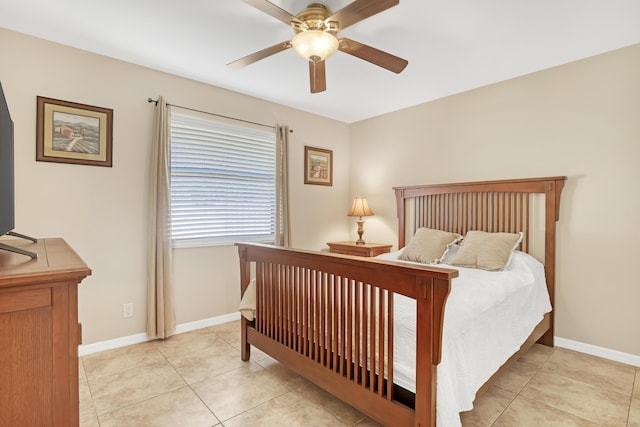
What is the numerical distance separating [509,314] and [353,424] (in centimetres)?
120

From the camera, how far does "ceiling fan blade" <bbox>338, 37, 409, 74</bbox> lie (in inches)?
79.7

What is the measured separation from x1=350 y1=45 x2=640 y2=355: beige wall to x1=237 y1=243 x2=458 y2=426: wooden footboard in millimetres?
1994

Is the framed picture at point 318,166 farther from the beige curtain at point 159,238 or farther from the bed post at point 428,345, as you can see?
the bed post at point 428,345

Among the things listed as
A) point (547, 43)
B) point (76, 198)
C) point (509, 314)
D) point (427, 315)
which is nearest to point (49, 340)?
point (427, 315)

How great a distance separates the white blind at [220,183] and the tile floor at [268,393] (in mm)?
1162

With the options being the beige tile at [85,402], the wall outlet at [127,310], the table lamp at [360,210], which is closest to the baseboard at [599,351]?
the table lamp at [360,210]

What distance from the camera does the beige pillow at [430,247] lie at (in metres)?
3.11

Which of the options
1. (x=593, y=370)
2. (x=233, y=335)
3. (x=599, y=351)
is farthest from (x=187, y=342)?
(x=599, y=351)

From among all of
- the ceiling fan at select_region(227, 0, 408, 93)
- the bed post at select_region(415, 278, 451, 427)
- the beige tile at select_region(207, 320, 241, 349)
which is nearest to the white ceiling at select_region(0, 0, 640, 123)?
the ceiling fan at select_region(227, 0, 408, 93)

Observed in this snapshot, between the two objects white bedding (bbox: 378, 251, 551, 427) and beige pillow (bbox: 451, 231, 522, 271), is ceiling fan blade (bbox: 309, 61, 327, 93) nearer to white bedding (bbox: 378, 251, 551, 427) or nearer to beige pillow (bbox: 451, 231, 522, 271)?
white bedding (bbox: 378, 251, 551, 427)

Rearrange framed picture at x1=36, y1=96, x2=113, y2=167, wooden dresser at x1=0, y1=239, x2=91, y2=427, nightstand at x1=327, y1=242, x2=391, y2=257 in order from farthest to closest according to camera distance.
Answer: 1. nightstand at x1=327, y1=242, x2=391, y2=257
2. framed picture at x1=36, y1=96, x2=113, y2=167
3. wooden dresser at x1=0, y1=239, x2=91, y2=427

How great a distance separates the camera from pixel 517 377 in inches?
91.5

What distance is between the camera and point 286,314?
2.21 meters

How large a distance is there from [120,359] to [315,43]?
8.90 ft
